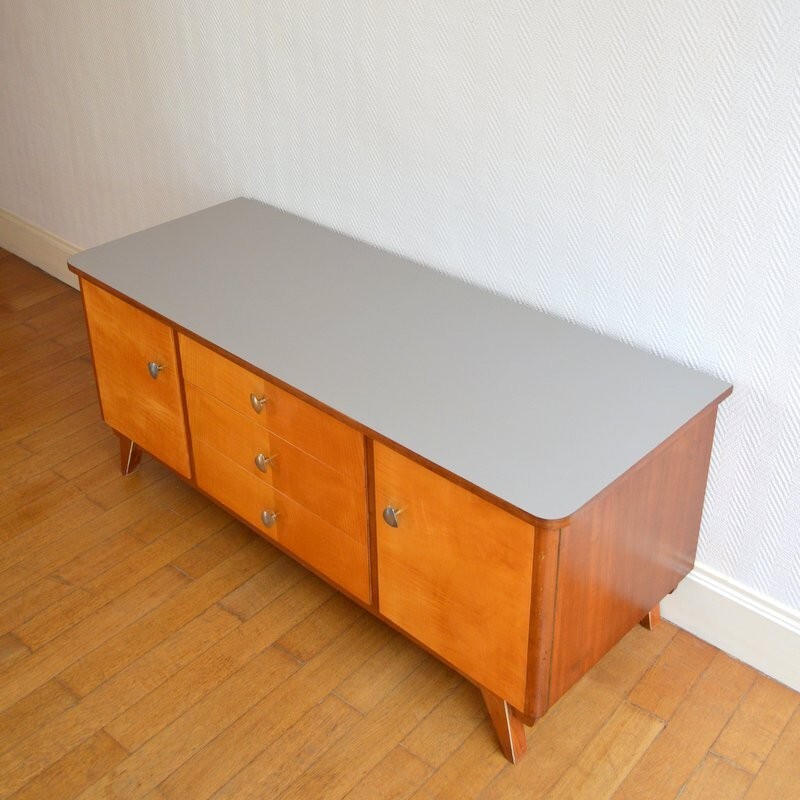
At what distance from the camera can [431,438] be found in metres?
1.60

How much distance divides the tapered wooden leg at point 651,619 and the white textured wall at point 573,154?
14 cm

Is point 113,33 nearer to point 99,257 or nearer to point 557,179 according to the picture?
point 99,257

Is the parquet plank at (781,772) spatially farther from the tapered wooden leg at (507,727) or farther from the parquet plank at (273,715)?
the parquet plank at (273,715)

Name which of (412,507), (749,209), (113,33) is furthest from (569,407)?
(113,33)

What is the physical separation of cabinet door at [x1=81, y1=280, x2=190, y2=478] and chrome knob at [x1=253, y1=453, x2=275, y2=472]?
26cm

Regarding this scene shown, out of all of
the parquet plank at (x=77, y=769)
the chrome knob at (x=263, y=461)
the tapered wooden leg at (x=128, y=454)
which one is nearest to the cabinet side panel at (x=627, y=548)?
the chrome knob at (x=263, y=461)

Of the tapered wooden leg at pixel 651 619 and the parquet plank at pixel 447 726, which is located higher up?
the tapered wooden leg at pixel 651 619

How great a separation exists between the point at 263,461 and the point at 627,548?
0.66 m

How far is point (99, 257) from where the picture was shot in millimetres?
2201

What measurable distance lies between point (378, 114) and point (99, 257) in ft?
2.11

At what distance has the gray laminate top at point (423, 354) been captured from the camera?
61.6 inches

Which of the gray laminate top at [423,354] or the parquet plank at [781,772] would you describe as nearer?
the gray laminate top at [423,354]

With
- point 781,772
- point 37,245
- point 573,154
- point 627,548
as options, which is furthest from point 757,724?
point 37,245

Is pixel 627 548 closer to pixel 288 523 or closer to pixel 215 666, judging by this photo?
pixel 288 523
